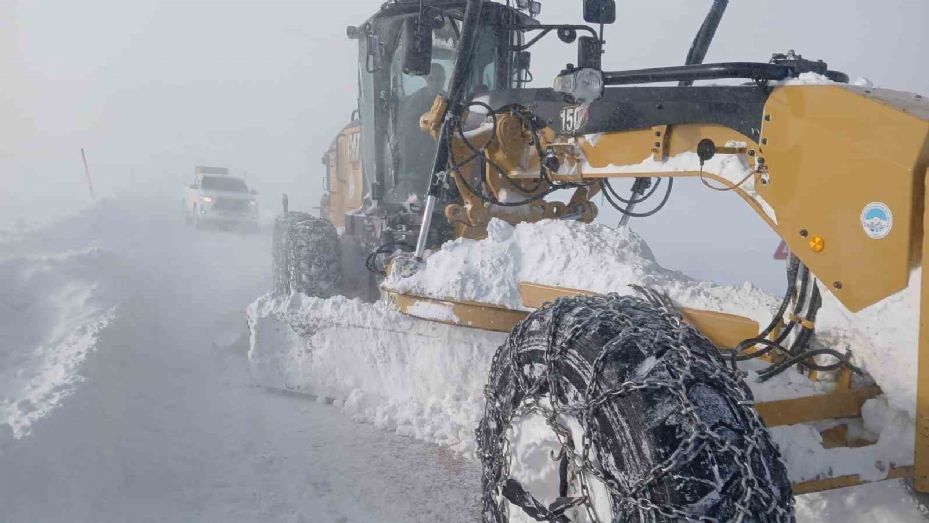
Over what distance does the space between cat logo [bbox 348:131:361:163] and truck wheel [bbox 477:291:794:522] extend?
533 cm

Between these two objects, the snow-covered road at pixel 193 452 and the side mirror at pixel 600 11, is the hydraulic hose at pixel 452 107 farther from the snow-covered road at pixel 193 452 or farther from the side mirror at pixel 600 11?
the snow-covered road at pixel 193 452

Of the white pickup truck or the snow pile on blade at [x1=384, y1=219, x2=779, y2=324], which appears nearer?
the snow pile on blade at [x1=384, y1=219, x2=779, y2=324]

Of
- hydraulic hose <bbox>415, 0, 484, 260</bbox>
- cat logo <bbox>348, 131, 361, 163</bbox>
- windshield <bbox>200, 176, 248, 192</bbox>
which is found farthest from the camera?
windshield <bbox>200, 176, 248, 192</bbox>

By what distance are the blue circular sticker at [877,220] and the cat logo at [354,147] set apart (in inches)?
232

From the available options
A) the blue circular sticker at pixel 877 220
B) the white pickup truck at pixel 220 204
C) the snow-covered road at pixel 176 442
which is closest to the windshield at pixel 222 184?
the white pickup truck at pixel 220 204

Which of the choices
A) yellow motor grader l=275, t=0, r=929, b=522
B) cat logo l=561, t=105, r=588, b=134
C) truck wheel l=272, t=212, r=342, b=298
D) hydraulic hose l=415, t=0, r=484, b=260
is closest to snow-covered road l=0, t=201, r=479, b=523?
truck wheel l=272, t=212, r=342, b=298

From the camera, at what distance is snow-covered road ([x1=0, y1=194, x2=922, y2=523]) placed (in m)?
3.22

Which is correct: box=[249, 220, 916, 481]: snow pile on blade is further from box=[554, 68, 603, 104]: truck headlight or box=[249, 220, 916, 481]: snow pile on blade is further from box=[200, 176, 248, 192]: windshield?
box=[200, 176, 248, 192]: windshield

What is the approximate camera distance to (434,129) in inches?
189

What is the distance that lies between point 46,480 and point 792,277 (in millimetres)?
3330

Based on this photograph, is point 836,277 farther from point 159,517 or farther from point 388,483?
point 159,517

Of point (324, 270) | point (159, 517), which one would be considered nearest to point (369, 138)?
point (324, 270)

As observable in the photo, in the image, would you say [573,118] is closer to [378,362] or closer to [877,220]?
[877,220]

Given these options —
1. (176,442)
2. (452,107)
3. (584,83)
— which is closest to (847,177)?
(584,83)
